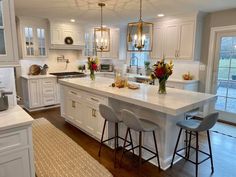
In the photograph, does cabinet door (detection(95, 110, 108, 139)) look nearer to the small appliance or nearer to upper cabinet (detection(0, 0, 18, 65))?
upper cabinet (detection(0, 0, 18, 65))

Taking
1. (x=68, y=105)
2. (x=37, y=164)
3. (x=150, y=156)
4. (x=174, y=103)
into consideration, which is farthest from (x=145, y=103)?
(x=68, y=105)

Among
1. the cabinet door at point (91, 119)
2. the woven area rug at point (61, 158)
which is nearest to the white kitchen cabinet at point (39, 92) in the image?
the woven area rug at point (61, 158)

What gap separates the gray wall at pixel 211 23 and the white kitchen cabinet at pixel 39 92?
3.97 m

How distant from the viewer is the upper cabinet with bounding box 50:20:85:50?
534 centimetres

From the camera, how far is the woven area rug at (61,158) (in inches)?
97.3

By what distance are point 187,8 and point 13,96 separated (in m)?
3.71

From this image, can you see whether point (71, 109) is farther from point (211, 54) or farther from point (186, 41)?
point (211, 54)

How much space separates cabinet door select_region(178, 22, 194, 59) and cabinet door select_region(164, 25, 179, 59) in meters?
0.13

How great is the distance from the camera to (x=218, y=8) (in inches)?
156

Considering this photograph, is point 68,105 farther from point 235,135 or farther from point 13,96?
point 235,135

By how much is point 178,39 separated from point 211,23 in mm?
803

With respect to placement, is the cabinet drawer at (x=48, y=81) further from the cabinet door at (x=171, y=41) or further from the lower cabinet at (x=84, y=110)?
the cabinet door at (x=171, y=41)

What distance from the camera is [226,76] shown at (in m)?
4.38

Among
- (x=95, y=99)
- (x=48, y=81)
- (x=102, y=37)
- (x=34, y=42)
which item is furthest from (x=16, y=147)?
(x=34, y=42)
